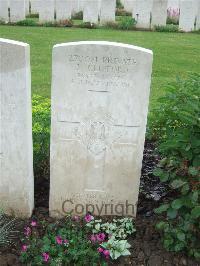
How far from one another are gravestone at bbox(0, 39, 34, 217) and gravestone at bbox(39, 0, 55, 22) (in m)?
12.2

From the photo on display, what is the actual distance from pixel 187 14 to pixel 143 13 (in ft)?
4.84

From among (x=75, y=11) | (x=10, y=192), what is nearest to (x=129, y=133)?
(x=10, y=192)

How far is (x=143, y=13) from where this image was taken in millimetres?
14773

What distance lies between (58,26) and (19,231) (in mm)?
11731

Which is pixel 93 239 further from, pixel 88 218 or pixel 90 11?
pixel 90 11

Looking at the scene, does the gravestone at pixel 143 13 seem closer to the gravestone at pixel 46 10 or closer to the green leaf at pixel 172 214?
the gravestone at pixel 46 10

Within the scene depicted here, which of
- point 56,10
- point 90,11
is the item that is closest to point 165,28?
point 90,11

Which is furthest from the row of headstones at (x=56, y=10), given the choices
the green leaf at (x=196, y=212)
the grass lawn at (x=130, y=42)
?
the green leaf at (x=196, y=212)

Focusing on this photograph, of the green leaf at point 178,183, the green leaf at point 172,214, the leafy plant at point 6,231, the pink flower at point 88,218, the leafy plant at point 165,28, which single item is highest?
the leafy plant at point 165,28

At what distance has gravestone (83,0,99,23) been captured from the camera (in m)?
14.8

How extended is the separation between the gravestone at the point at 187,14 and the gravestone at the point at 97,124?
12144 millimetres

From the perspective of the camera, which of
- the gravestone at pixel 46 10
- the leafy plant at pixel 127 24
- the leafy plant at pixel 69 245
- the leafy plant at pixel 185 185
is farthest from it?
the gravestone at pixel 46 10

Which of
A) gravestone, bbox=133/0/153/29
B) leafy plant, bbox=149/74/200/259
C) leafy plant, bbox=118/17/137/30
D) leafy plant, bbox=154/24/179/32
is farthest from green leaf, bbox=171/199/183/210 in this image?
gravestone, bbox=133/0/153/29

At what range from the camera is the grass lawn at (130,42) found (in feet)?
26.6
